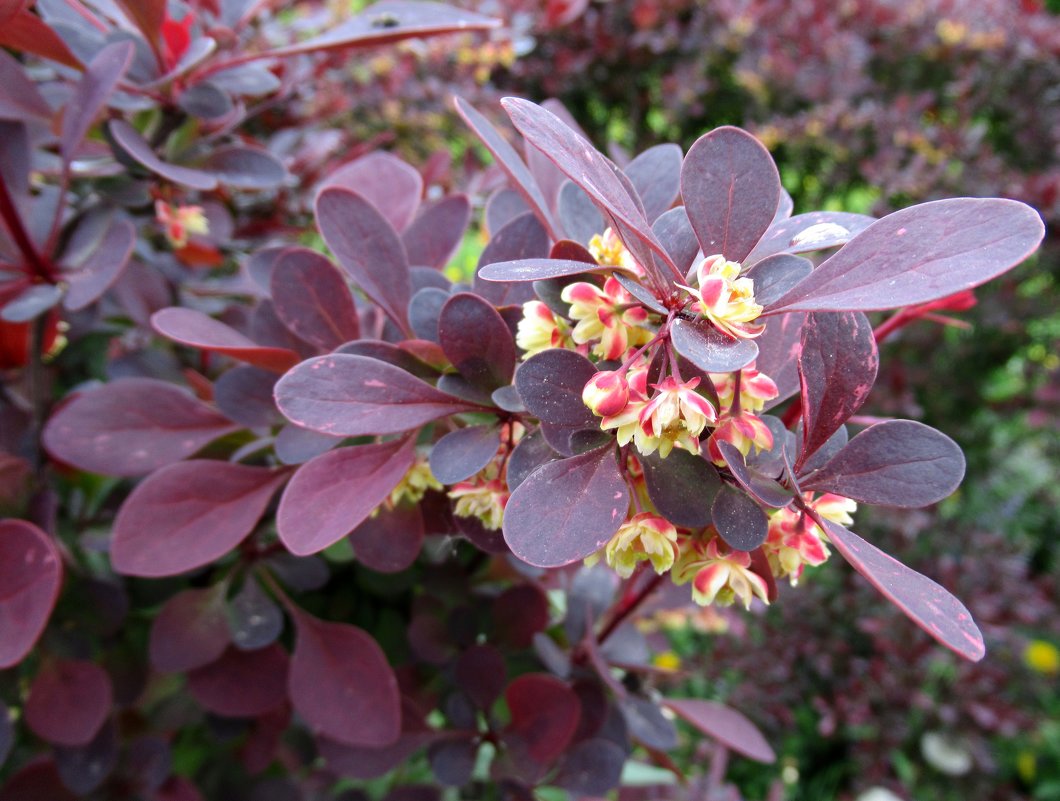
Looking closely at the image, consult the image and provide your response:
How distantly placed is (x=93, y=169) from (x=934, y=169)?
1.79 m

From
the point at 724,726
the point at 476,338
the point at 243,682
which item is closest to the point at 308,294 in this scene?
the point at 476,338

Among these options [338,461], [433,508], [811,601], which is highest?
[338,461]

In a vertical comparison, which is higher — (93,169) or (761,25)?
(93,169)

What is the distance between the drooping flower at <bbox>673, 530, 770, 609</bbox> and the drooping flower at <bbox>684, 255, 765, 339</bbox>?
0.13 meters

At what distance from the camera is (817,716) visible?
7.13ft

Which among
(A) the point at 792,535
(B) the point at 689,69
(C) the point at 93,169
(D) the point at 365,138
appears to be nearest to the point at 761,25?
(B) the point at 689,69

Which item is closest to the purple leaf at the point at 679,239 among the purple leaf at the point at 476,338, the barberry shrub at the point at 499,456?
the barberry shrub at the point at 499,456

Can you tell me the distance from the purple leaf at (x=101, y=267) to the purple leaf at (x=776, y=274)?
1.64ft

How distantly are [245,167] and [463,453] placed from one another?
1.28ft

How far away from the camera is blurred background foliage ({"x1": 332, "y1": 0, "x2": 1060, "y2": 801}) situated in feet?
6.18

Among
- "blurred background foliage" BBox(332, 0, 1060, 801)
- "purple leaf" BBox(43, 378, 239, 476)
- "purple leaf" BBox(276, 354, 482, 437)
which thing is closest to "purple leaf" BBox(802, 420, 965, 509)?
"purple leaf" BBox(276, 354, 482, 437)

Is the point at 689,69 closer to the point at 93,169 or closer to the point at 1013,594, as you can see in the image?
the point at 1013,594

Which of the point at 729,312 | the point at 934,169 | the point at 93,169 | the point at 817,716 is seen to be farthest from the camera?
the point at 817,716

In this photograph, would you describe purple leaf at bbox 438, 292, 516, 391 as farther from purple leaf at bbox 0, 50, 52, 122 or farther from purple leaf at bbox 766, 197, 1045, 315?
purple leaf at bbox 0, 50, 52, 122
